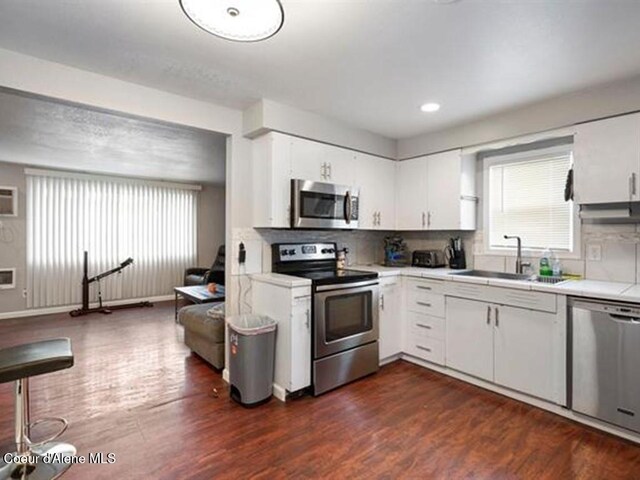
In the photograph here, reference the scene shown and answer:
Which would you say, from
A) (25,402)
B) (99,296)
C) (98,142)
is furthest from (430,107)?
(99,296)

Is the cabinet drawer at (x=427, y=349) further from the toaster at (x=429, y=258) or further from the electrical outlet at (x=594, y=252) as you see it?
the electrical outlet at (x=594, y=252)

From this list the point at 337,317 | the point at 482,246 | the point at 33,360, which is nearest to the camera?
the point at 33,360

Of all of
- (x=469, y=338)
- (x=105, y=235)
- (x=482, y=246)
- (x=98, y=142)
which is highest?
(x=98, y=142)

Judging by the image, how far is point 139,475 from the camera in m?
1.84

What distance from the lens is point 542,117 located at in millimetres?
2842

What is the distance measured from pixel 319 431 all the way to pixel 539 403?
169cm

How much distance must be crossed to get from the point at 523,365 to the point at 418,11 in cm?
253

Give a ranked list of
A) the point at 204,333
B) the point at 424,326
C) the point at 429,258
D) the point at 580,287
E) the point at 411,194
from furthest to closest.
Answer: the point at 411,194, the point at 429,258, the point at 204,333, the point at 424,326, the point at 580,287

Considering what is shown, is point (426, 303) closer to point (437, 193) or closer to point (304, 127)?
point (437, 193)

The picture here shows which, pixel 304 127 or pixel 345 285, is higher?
pixel 304 127

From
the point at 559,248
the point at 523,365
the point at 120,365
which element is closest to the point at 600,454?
the point at 523,365

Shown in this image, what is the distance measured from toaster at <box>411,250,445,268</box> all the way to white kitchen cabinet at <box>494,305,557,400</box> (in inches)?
41.5

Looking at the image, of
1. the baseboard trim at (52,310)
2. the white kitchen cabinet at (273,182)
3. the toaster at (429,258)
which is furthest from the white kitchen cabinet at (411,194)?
the baseboard trim at (52,310)

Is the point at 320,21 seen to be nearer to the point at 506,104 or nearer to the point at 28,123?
the point at 506,104
